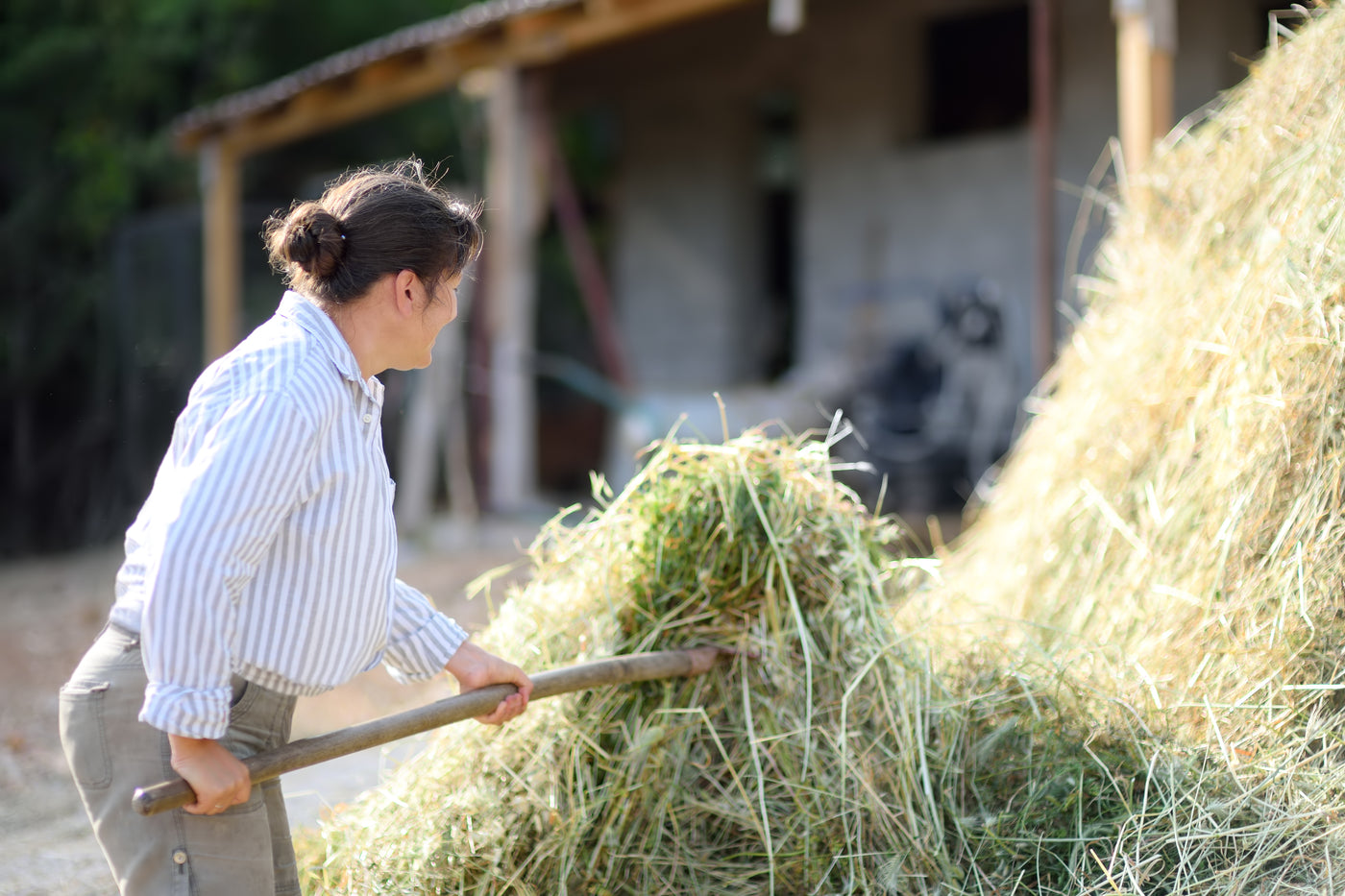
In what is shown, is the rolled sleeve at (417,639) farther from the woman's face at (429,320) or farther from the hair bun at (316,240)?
the hair bun at (316,240)

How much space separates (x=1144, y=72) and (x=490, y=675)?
3.71 meters

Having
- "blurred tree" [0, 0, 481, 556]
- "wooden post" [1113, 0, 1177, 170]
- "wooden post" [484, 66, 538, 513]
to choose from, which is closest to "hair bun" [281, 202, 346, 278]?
"wooden post" [1113, 0, 1177, 170]

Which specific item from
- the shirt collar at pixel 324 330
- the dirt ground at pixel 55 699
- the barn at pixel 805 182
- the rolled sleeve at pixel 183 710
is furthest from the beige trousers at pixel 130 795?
the barn at pixel 805 182

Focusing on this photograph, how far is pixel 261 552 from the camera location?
5.05 ft

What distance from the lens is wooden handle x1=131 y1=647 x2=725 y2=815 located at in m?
1.52

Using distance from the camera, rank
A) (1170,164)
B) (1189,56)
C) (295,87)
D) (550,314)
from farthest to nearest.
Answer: (550,314), (295,87), (1189,56), (1170,164)

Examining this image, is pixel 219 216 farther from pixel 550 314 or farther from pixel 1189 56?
pixel 1189 56

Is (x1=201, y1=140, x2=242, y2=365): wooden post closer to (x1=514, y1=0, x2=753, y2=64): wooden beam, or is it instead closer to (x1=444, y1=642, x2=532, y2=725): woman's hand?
(x1=514, y1=0, x2=753, y2=64): wooden beam

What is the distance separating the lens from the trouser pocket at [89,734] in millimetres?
1629

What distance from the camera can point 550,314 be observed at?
1257 centimetres

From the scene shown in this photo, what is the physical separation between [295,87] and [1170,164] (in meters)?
5.57

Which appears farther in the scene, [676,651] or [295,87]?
[295,87]

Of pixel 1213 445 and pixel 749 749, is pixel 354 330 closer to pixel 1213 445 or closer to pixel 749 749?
pixel 749 749

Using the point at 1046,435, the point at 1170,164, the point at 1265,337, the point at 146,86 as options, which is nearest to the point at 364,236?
the point at 1265,337
